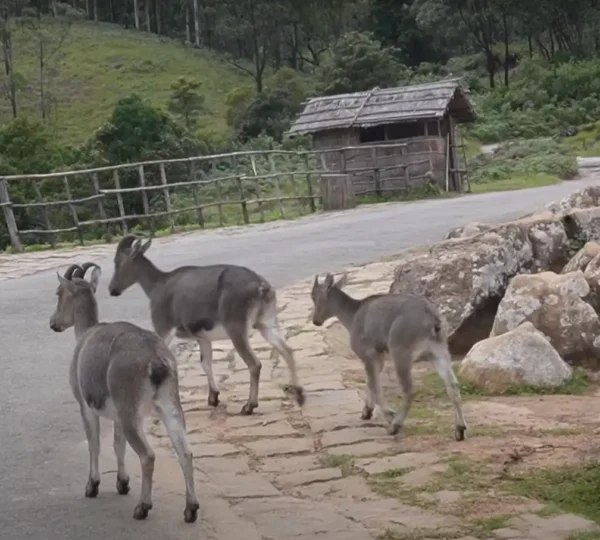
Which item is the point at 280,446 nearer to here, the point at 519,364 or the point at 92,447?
Result: the point at 92,447

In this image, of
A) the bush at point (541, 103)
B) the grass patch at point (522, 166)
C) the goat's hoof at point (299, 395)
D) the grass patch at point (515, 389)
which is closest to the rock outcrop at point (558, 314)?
the grass patch at point (515, 389)

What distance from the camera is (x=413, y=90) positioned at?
3459cm

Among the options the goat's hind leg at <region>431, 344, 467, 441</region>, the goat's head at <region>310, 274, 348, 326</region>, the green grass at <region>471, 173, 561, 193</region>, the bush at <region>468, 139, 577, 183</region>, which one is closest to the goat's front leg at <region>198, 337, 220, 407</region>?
the goat's head at <region>310, 274, 348, 326</region>

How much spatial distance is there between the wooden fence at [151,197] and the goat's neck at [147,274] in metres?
11.8

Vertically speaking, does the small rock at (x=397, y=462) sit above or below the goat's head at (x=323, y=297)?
below

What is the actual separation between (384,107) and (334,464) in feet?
94.8

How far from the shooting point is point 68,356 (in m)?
9.65

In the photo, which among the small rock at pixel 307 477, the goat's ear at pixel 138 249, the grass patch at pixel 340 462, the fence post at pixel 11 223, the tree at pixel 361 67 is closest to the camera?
the small rock at pixel 307 477

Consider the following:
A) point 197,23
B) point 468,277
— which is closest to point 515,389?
point 468,277

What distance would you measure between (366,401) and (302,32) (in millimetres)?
68370

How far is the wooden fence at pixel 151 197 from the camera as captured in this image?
21.3m

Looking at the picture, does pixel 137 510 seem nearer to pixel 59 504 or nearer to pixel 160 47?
pixel 59 504

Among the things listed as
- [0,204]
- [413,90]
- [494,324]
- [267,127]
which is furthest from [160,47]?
[494,324]

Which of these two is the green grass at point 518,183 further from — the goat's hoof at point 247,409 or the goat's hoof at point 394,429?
the goat's hoof at point 394,429
